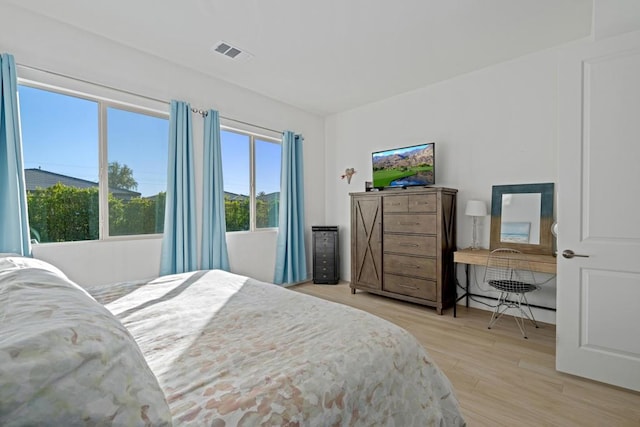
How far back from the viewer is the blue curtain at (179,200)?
3.24 m

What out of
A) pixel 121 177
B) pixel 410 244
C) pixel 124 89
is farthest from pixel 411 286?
pixel 124 89

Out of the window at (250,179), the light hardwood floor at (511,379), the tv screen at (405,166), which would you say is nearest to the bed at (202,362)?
the light hardwood floor at (511,379)

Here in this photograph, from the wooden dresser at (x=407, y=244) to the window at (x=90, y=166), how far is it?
257cm

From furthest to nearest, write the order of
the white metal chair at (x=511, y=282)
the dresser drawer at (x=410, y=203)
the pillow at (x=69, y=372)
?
the dresser drawer at (x=410, y=203) < the white metal chair at (x=511, y=282) < the pillow at (x=69, y=372)

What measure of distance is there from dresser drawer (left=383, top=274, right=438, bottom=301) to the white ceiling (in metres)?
2.50

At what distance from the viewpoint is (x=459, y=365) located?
2328 mm

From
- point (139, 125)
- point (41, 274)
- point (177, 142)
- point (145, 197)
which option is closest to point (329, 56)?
point (177, 142)

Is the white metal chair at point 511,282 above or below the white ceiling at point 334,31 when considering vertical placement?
below

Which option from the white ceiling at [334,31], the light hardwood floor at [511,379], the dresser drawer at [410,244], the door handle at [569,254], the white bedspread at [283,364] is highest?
the white ceiling at [334,31]

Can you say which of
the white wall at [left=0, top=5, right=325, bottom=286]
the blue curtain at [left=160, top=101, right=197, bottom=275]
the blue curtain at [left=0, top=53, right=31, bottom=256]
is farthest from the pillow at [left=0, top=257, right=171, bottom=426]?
the blue curtain at [left=160, top=101, right=197, bottom=275]

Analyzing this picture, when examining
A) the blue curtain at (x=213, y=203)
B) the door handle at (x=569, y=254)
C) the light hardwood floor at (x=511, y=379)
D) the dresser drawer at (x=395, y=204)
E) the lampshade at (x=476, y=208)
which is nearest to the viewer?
the light hardwood floor at (x=511, y=379)

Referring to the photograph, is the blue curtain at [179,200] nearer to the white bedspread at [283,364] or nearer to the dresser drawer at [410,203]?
the white bedspread at [283,364]

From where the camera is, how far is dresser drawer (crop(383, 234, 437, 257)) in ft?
11.4

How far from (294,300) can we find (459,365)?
151 cm
